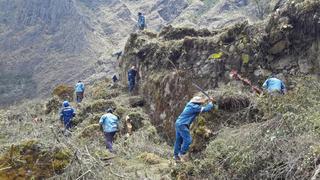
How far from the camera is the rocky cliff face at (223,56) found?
51.2ft

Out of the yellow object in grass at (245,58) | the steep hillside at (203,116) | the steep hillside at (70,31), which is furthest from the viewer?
the steep hillside at (70,31)

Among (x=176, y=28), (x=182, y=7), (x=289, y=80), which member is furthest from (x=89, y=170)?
(x=182, y=7)

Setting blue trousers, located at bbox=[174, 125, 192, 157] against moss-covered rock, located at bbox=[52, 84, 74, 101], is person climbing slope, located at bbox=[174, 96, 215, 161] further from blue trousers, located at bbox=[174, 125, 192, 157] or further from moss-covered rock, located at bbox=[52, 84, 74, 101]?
moss-covered rock, located at bbox=[52, 84, 74, 101]

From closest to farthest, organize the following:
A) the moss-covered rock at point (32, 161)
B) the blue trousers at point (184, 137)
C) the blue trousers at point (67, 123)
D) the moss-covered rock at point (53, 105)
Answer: the moss-covered rock at point (32, 161) → the blue trousers at point (184, 137) → the blue trousers at point (67, 123) → the moss-covered rock at point (53, 105)

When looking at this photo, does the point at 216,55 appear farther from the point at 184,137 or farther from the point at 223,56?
the point at 184,137

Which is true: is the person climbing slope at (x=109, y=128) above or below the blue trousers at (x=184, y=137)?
below

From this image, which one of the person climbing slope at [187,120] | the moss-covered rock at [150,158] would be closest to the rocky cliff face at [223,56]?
the moss-covered rock at [150,158]

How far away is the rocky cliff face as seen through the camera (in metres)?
15.6

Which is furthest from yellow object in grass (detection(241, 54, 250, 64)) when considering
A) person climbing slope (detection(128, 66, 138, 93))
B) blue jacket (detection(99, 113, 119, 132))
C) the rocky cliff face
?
person climbing slope (detection(128, 66, 138, 93))

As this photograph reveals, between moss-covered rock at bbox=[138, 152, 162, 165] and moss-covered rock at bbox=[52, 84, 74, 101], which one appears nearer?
moss-covered rock at bbox=[138, 152, 162, 165]

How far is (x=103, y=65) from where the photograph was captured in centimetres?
7144

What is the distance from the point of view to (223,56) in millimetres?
17891

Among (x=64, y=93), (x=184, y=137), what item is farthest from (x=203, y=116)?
(x=64, y=93)

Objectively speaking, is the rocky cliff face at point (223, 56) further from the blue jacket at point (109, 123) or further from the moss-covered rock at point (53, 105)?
the moss-covered rock at point (53, 105)
